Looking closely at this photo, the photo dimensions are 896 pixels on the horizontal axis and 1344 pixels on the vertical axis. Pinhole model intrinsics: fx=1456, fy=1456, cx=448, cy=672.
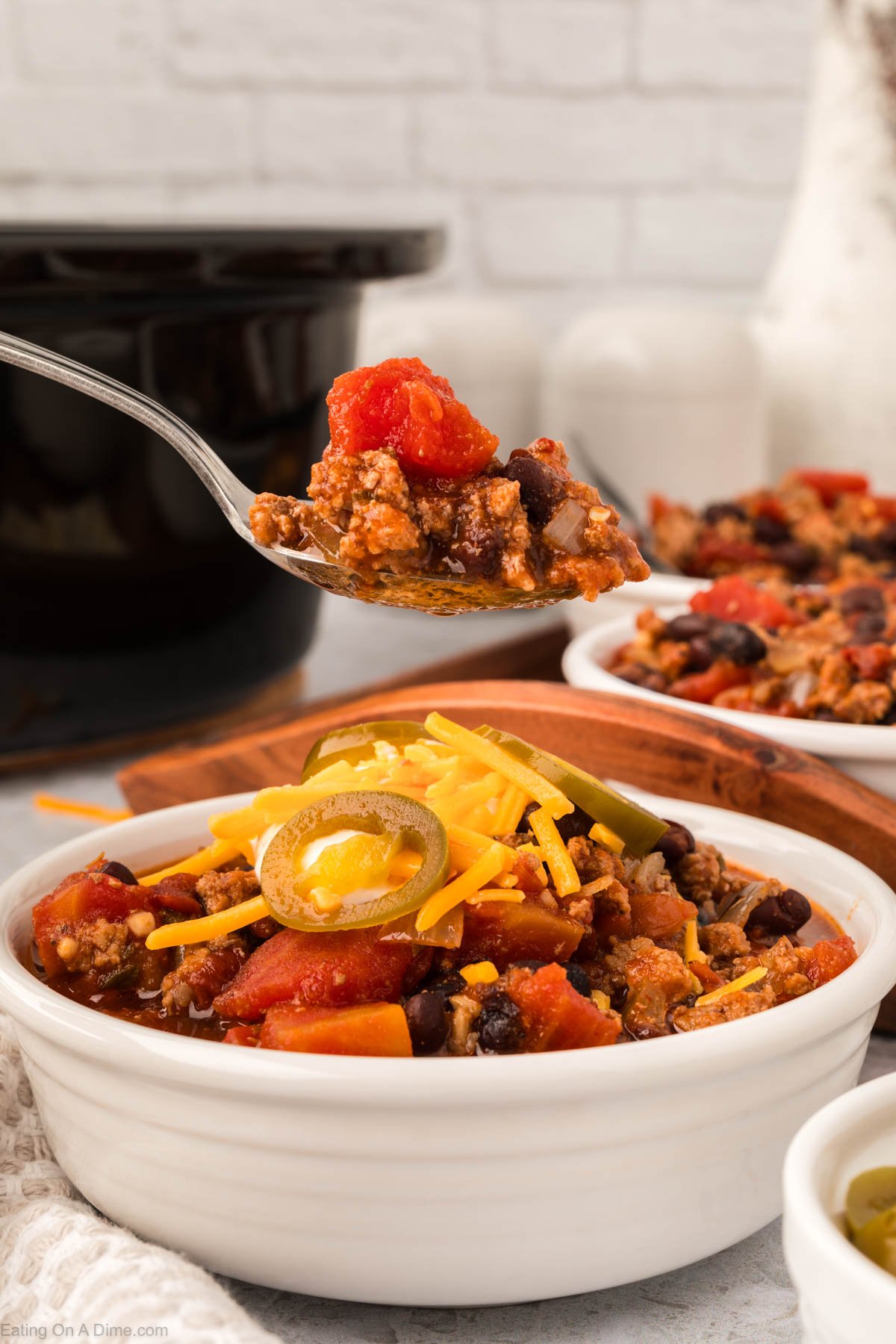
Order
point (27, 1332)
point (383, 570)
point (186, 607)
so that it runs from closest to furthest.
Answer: point (27, 1332) → point (383, 570) → point (186, 607)

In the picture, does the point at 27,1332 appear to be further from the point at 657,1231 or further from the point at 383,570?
the point at 383,570

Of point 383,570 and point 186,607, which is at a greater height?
point 383,570

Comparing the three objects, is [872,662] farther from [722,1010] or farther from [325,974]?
[325,974]

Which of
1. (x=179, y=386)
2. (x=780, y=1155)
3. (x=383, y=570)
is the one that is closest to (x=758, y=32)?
(x=179, y=386)

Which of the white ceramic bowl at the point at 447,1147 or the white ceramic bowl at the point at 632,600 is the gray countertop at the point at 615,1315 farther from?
the white ceramic bowl at the point at 632,600

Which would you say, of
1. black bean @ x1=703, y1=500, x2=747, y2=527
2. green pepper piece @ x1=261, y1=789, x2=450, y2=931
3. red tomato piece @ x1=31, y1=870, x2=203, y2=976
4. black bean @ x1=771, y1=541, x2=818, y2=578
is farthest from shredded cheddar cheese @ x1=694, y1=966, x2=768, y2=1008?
black bean @ x1=703, y1=500, x2=747, y2=527

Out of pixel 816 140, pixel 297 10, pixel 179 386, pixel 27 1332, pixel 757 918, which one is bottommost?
pixel 27 1332

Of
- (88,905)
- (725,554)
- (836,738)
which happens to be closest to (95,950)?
(88,905)
